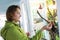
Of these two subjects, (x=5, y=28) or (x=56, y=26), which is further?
(x=56, y=26)

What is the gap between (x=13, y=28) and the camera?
5.48 feet

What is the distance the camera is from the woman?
1.66m

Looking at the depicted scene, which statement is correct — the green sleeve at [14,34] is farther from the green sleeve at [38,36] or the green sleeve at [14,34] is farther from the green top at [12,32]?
the green sleeve at [38,36]

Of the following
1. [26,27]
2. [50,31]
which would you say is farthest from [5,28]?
[50,31]

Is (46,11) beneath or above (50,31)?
above

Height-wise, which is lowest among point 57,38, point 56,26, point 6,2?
point 57,38

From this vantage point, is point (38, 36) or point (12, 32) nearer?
point (12, 32)

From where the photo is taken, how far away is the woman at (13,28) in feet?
5.45

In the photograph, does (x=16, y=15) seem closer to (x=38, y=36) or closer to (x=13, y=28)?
(x=13, y=28)

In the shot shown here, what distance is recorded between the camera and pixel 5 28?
5.64 ft

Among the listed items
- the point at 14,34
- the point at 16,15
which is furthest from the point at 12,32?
the point at 16,15

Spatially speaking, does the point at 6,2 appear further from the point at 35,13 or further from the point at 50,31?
the point at 50,31

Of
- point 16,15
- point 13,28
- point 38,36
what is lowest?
point 38,36

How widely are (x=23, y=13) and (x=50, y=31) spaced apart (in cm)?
32
